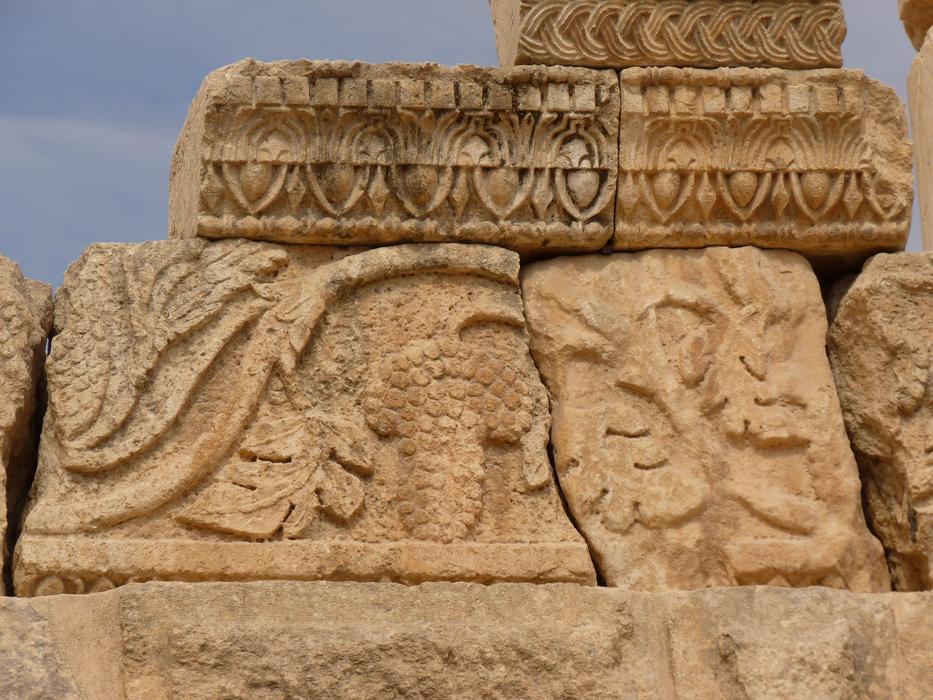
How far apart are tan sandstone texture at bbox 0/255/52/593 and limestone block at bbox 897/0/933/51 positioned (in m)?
3.83

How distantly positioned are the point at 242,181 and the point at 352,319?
0.42 metres

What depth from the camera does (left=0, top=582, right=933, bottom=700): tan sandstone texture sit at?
3453mm

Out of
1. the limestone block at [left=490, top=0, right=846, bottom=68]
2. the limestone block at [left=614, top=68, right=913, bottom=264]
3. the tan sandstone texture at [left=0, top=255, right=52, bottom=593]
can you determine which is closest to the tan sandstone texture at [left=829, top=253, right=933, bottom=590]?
the limestone block at [left=614, top=68, right=913, bottom=264]

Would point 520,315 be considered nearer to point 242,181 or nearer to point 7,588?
point 242,181

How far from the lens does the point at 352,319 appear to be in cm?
390

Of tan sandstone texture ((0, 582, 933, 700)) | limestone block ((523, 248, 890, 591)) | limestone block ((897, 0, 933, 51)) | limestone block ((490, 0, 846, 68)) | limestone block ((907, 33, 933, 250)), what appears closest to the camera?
tan sandstone texture ((0, 582, 933, 700))

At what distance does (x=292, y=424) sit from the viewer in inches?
149

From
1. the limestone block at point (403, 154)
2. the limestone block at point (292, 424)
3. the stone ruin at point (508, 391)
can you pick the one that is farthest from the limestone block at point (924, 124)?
the limestone block at point (292, 424)

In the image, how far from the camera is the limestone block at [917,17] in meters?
6.28

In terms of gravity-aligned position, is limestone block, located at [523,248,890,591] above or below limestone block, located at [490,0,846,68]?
below

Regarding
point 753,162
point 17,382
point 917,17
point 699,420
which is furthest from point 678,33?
point 917,17

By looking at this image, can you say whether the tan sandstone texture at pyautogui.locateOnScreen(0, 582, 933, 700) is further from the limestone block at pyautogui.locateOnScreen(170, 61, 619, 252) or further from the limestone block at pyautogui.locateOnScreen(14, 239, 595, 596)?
the limestone block at pyautogui.locateOnScreen(170, 61, 619, 252)

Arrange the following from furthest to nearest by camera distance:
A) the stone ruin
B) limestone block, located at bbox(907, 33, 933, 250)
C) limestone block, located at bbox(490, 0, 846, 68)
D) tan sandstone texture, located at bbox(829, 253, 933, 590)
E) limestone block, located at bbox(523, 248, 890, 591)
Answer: limestone block, located at bbox(907, 33, 933, 250), limestone block, located at bbox(490, 0, 846, 68), tan sandstone texture, located at bbox(829, 253, 933, 590), limestone block, located at bbox(523, 248, 890, 591), the stone ruin

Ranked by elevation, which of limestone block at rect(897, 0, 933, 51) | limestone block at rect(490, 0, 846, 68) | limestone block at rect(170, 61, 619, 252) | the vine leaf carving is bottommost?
the vine leaf carving
